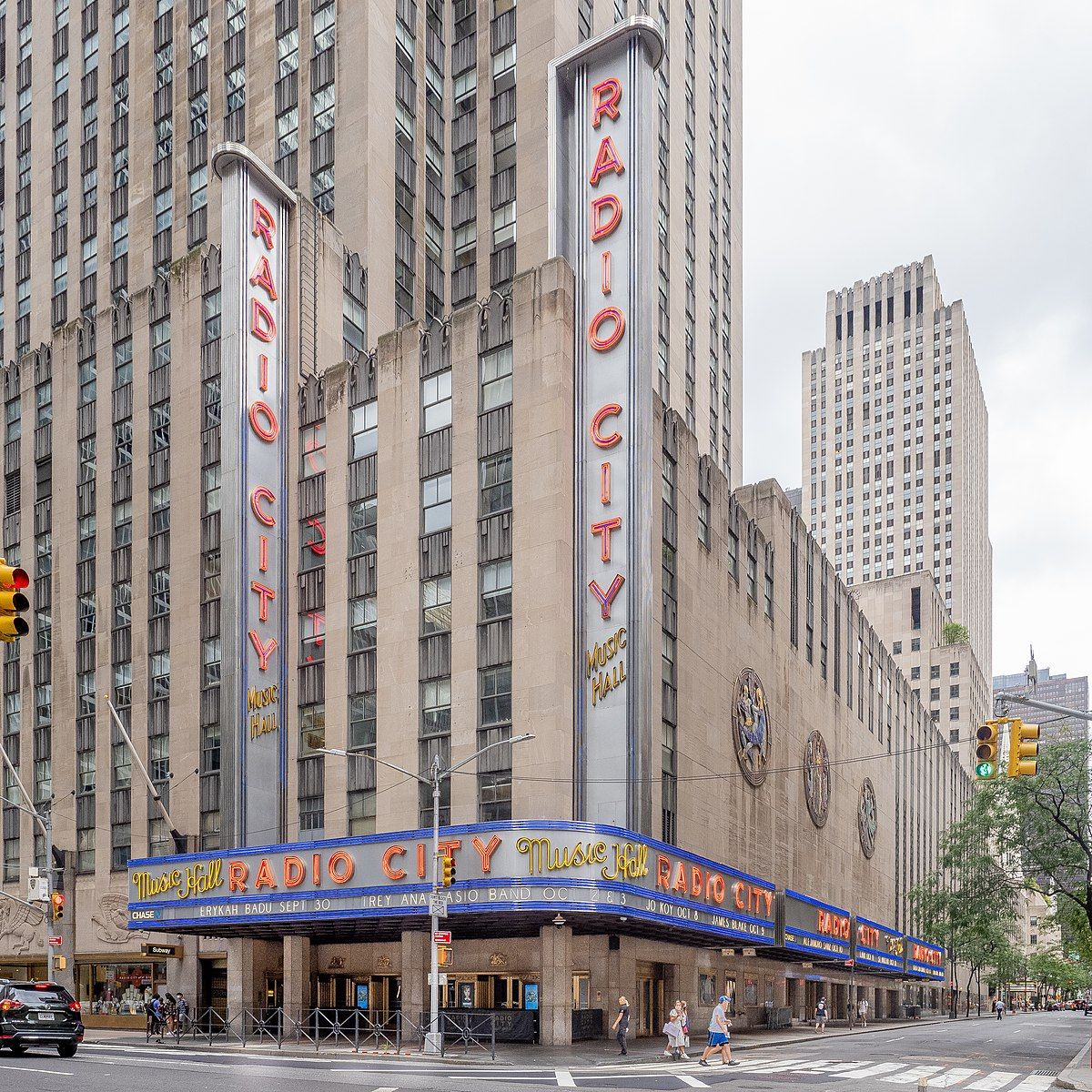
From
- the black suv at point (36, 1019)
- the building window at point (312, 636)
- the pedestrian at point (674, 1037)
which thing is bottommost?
the pedestrian at point (674, 1037)

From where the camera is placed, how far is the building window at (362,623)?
5075 centimetres

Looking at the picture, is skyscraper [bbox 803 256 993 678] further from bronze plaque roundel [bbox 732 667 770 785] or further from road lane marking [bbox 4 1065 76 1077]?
road lane marking [bbox 4 1065 76 1077]

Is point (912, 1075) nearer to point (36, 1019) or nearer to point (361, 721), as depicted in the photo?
point (36, 1019)

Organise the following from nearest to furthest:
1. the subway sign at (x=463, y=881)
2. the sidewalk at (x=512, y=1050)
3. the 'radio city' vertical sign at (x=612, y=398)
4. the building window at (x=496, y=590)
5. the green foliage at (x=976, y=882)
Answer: the sidewalk at (x=512, y=1050) → the subway sign at (x=463, y=881) → the 'radio city' vertical sign at (x=612, y=398) → the building window at (x=496, y=590) → the green foliage at (x=976, y=882)

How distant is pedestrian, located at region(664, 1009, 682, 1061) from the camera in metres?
37.5

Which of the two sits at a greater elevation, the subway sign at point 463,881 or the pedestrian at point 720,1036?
the subway sign at point 463,881

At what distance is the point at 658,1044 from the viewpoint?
43719 mm

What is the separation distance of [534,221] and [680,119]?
19482 millimetres

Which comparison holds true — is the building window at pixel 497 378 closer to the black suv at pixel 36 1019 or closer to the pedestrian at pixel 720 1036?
the pedestrian at pixel 720 1036

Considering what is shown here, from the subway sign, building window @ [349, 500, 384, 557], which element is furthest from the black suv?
building window @ [349, 500, 384, 557]

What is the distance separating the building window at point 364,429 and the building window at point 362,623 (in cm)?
603

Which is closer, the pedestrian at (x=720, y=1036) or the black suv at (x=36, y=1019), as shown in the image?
the black suv at (x=36, y=1019)

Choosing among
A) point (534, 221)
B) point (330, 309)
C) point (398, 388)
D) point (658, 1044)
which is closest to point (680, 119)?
point (534, 221)

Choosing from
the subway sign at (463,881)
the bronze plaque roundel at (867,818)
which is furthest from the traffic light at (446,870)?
the bronze plaque roundel at (867,818)
